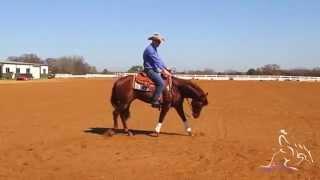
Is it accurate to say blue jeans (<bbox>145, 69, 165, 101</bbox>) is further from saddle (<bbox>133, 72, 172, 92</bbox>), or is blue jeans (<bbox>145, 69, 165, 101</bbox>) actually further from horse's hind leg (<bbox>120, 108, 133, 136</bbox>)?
horse's hind leg (<bbox>120, 108, 133, 136</bbox>)

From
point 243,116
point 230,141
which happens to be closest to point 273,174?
point 230,141

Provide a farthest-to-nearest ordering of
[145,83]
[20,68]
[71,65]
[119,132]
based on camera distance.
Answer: [71,65] → [20,68] → [119,132] → [145,83]

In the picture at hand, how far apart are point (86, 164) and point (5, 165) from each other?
140 cm

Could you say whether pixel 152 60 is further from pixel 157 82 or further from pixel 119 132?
pixel 119 132

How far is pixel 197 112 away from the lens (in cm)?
A: 1399

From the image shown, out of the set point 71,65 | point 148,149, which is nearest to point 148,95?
point 148,149

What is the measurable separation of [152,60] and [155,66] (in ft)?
0.53

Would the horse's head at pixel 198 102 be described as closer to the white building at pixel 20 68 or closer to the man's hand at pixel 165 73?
the man's hand at pixel 165 73

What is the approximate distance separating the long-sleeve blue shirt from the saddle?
0.28 metres

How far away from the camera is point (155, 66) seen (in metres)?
13.2

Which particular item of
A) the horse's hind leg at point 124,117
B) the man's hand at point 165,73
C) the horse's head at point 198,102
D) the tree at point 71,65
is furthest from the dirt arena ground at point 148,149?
the tree at point 71,65

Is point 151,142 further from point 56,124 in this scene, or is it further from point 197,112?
point 56,124

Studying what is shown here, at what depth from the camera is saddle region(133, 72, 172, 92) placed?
1326cm

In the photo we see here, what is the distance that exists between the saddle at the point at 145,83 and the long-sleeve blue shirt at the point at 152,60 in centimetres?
28
